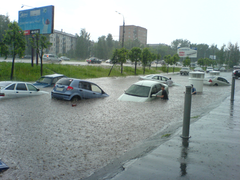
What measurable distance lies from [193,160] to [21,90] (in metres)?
11.0

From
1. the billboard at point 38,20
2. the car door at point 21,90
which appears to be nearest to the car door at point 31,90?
the car door at point 21,90

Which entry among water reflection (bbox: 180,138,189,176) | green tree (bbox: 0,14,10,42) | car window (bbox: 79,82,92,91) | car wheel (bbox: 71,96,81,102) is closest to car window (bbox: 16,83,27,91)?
car wheel (bbox: 71,96,81,102)

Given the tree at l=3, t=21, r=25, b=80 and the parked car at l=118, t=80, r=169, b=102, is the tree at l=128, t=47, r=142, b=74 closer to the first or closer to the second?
the tree at l=3, t=21, r=25, b=80

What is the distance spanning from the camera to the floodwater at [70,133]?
476 cm

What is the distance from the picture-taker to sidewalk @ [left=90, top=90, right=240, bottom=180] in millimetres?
4238

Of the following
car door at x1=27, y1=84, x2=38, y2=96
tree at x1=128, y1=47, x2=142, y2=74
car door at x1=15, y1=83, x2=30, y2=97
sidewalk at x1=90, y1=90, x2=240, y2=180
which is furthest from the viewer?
tree at x1=128, y1=47, x2=142, y2=74

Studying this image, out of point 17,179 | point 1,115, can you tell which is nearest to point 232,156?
point 17,179

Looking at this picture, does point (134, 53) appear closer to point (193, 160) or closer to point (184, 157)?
point (184, 157)

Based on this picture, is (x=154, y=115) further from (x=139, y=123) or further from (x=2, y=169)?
(x=2, y=169)

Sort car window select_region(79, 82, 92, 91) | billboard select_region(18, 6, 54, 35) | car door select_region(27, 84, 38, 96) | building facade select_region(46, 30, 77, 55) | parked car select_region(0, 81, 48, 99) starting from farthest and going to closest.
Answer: building facade select_region(46, 30, 77, 55) → billboard select_region(18, 6, 54, 35) → car door select_region(27, 84, 38, 96) → car window select_region(79, 82, 92, 91) → parked car select_region(0, 81, 48, 99)

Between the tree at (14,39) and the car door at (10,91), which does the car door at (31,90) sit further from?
the tree at (14,39)

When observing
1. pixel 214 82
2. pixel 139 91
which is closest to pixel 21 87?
pixel 139 91

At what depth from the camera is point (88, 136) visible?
6949 millimetres

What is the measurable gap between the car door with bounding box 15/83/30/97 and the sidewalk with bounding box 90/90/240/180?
954 centimetres
